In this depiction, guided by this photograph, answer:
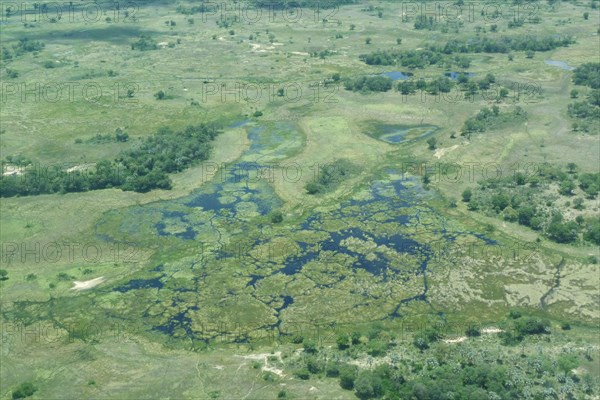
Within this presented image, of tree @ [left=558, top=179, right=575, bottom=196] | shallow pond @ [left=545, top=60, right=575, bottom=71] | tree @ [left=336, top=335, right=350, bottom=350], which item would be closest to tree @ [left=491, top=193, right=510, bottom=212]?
tree @ [left=558, top=179, right=575, bottom=196]

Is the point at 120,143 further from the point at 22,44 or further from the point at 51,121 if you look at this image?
the point at 22,44

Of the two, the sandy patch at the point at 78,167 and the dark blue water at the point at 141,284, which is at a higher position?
the sandy patch at the point at 78,167

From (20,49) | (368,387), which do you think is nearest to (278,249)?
(368,387)

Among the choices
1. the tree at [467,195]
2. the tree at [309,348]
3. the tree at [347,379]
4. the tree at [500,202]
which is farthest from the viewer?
the tree at [467,195]

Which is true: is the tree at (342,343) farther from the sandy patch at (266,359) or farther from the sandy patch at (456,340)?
the sandy patch at (456,340)

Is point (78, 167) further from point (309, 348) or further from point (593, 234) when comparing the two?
point (593, 234)

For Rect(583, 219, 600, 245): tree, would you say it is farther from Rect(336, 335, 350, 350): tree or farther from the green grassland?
Rect(336, 335, 350, 350): tree

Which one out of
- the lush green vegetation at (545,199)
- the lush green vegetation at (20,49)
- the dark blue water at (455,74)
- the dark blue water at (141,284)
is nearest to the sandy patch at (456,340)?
the lush green vegetation at (545,199)
